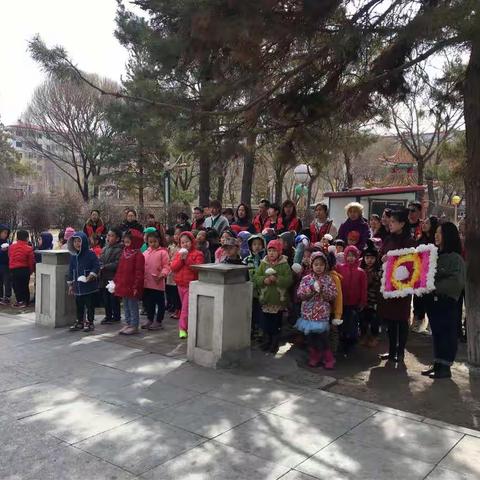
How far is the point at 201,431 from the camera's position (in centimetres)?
419

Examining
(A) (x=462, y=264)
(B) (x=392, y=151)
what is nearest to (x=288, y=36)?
(A) (x=462, y=264)

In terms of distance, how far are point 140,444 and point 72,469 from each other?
560 millimetres

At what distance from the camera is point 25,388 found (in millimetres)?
5234

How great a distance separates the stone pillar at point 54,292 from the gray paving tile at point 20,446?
3.99m

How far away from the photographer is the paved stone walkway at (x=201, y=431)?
141 inches

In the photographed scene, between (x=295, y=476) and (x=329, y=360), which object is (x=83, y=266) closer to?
(x=329, y=360)

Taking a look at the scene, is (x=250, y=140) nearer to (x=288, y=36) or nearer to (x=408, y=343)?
(x=288, y=36)

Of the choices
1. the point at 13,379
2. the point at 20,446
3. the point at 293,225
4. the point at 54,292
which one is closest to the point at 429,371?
the point at 293,225

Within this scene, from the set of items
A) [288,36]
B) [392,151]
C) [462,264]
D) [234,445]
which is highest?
[392,151]

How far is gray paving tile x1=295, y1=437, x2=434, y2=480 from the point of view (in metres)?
3.51

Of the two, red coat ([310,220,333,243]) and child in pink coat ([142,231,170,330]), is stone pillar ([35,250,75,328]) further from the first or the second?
red coat ([310,220,333,243])

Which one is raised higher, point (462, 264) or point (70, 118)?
point (70, 118)

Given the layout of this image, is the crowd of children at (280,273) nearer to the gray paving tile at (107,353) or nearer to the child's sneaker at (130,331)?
the child's sneaker at (130,331)

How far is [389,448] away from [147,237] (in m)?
5.13
